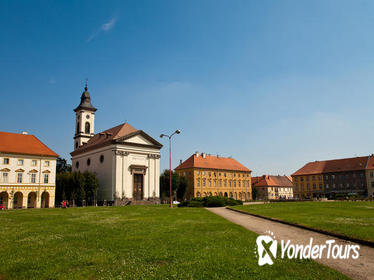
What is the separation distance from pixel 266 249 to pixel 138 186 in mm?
51826

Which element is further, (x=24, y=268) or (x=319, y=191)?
(x=319, y=191)

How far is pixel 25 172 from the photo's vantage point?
163ft

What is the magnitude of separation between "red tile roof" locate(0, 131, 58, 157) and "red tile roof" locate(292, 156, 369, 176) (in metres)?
79.7

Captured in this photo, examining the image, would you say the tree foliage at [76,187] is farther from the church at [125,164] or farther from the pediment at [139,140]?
the pediment at [139,140]

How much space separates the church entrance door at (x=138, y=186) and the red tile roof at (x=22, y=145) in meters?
15.2

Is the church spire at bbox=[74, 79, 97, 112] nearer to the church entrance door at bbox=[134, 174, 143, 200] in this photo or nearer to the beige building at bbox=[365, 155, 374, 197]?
the church entrance door at bbox=[134, 174, 143, 200]

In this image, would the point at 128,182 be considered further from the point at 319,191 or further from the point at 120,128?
the point at 319,191

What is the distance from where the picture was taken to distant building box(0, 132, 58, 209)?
48.2 m

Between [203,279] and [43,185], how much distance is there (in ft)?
168

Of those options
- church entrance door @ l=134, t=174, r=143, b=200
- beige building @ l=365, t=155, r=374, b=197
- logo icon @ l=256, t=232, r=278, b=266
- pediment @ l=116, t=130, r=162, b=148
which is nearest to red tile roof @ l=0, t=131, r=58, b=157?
pediment @ l=116, t=130, r=162, b=148

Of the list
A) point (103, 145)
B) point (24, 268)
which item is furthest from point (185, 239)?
point (103, 145)

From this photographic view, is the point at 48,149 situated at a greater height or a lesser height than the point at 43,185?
greater

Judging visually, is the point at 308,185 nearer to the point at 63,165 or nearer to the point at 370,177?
A: the point at 370,177

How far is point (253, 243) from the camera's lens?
10.4m
